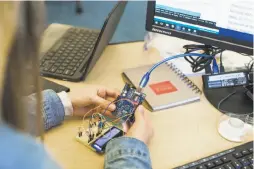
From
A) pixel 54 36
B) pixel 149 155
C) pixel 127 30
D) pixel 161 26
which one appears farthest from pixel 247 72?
pixel 127 30

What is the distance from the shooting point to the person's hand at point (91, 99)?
3.33ft

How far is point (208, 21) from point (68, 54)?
0.42m

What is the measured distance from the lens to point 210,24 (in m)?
1.07

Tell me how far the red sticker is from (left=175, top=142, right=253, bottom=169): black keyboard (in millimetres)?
249

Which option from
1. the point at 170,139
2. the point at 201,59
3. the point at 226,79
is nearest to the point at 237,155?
the point at 170,139

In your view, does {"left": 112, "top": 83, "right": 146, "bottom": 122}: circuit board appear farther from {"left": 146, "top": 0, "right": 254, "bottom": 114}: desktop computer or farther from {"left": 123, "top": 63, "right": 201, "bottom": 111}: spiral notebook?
{"left": 146, "top": 0, "right": 254, "bottom": 114}: desktop computer

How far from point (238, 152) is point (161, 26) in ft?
1.31

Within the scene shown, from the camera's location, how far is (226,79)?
110cm

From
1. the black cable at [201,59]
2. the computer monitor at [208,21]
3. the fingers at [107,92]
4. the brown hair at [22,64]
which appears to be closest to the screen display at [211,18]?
the computer monitor at [208,21]

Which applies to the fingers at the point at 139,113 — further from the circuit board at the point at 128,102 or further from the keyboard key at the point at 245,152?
the keyboard key at the point at 245,152

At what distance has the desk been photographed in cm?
90

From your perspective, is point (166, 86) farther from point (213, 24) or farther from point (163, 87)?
point (213, 24)

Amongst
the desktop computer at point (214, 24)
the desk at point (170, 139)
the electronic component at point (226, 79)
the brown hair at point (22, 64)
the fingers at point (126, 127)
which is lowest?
the desk at point (170, 139)

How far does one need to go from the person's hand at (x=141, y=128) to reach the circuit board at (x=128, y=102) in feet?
0.06
